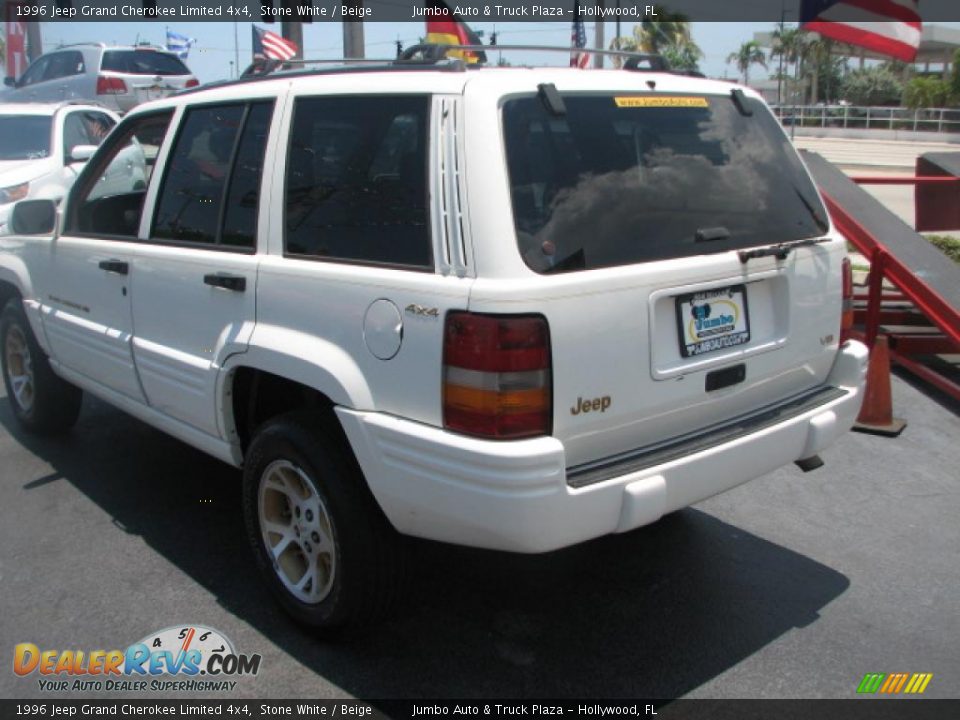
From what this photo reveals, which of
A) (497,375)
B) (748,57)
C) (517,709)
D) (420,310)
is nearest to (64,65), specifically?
(420,310)

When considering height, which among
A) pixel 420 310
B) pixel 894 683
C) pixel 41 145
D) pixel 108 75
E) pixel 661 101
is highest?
pixel 108 75

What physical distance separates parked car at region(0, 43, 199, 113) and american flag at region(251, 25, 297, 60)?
2.64 meters

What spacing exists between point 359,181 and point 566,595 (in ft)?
6.03

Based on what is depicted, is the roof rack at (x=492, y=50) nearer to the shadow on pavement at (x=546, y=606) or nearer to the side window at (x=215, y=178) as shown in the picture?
the side window at (x=215, y=178)

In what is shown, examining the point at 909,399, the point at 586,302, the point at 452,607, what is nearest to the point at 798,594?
the point at 452,607

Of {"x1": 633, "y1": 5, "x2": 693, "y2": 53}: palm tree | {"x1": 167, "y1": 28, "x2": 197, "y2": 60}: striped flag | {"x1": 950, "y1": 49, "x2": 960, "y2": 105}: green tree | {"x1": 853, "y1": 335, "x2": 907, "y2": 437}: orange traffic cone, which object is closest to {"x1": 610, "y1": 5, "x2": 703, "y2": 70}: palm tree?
{"x1": 633, "y1": 5, "x2": 693, "y2": 53}: palm tree

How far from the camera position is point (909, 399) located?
6.47m

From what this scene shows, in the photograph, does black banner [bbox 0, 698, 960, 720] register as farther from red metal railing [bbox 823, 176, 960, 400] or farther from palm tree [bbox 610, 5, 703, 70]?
palm tree [bbox 610, 5, 703, 70]

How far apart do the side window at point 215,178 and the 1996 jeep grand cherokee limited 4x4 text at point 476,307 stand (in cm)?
1

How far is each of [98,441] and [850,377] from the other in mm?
4281

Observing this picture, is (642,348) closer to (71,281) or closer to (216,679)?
(216,679)

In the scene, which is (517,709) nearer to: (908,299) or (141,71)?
(908,299)

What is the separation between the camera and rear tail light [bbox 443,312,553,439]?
269cm

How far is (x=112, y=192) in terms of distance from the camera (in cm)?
492
